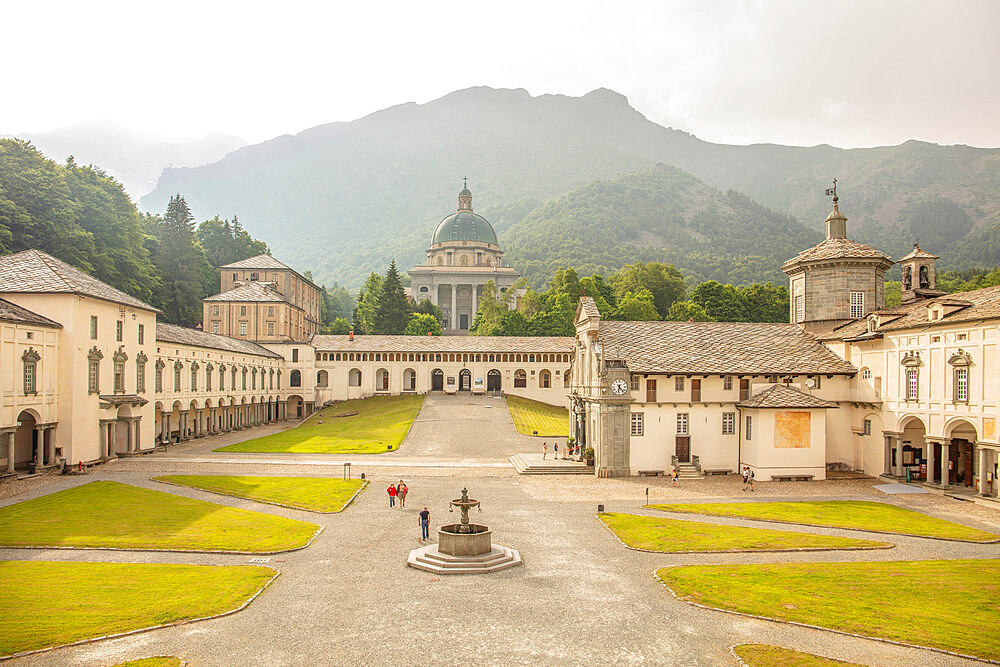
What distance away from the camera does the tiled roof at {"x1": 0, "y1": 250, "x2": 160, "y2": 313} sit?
42719 mm

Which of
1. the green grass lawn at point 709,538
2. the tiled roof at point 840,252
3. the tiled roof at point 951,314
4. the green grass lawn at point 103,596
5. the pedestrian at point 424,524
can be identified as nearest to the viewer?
the green grass lawn at point 103,596

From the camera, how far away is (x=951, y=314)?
38688mm

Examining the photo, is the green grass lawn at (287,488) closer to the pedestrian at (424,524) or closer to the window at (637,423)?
the pedestrian at (424,524)

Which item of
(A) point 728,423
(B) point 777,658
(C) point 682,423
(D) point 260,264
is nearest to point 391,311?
(D) point 260,264

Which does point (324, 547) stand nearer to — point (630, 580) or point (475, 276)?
point (630, 580)

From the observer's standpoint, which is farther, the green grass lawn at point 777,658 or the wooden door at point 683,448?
the wooden door at point 683,448

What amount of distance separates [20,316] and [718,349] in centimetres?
4400

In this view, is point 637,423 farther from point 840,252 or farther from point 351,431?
point 351,431

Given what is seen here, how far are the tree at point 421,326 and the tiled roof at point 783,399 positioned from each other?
70.5 meters

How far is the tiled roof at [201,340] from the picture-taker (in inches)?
2312

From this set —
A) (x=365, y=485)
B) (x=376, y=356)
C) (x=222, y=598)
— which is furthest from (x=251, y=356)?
(x=222, y=598)

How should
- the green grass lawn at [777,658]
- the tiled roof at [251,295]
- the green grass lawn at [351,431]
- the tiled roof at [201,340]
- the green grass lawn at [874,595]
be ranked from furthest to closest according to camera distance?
the tiled roof at [251,295], the tiled roof at [201,340], the green grass lawn at [351,431], the green grass lawn at [874,595], the green grass lawn at [777,658]

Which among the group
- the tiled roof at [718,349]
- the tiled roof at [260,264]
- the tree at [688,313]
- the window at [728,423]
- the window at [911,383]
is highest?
the tiled roof at [260,264]

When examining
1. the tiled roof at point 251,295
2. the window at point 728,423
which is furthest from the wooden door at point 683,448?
the tiled roof at point 251,295
